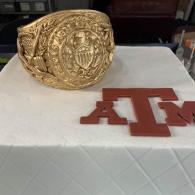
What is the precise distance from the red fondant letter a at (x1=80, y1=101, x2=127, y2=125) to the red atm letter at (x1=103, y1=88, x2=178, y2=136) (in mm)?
18

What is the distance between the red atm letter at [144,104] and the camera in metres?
0.39

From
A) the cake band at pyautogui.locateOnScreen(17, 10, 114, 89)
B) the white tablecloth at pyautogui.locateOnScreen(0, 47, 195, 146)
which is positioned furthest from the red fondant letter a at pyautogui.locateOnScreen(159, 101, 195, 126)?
the cake band at pyautogui.locateOnScreen(17, 10, 114, 89)

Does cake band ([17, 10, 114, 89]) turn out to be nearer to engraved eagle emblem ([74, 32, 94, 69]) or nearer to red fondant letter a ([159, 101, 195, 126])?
engraved eagle emblem ([74, 32, 94, 69])

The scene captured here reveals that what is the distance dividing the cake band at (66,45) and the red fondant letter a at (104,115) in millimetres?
61

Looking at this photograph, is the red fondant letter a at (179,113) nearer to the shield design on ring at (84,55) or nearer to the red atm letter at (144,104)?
the red atm letter at (144,104)

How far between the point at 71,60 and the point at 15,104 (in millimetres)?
132

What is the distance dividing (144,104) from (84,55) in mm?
140

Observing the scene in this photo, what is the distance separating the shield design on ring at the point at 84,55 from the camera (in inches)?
16.7

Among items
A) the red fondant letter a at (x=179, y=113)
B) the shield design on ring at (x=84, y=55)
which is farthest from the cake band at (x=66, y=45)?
the red fondant letter a at (x=179, y=113)

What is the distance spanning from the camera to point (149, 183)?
402 millimetres

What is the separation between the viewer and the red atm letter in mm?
387

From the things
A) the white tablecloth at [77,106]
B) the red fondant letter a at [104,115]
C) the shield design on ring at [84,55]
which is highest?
the shield design on ring at [84,55]

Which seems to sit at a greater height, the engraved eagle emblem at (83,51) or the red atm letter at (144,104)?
the engraved eagle emblem at (83,51)

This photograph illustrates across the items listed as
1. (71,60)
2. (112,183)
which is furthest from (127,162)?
(71,60)
